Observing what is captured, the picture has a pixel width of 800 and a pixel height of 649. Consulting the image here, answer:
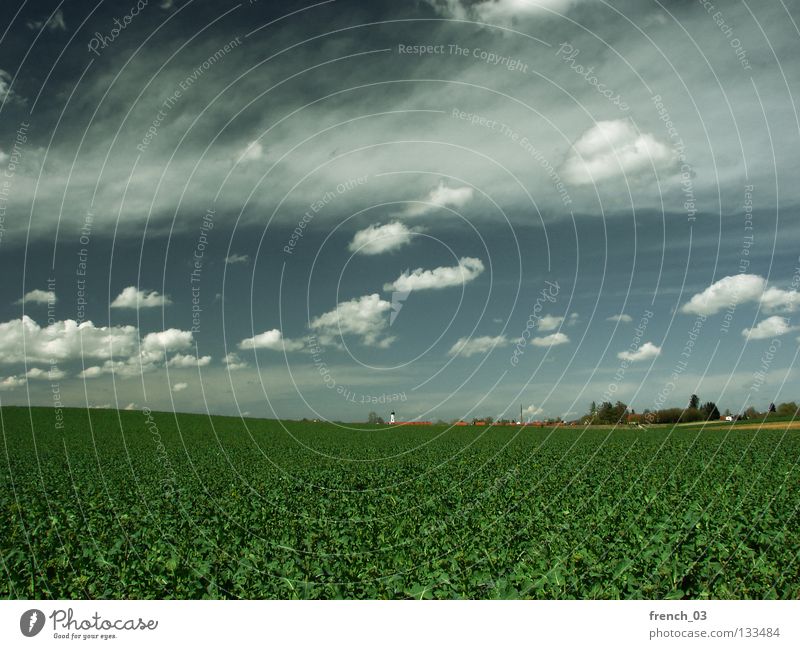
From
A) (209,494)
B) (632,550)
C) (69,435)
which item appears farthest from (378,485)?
(69,435)

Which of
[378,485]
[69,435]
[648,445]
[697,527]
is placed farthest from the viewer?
[69,435]

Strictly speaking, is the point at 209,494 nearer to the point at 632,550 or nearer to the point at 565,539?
the point at 565,539

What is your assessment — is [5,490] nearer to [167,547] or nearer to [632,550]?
[167,547]

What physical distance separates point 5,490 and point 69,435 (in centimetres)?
4758

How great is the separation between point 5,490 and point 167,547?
17.1m

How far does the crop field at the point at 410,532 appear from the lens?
1210 centimetres

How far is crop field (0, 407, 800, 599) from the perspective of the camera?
12.1 meters

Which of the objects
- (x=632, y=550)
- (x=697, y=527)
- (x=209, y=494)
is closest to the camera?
(x=632, y=550)

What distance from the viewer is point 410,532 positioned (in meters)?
17.2

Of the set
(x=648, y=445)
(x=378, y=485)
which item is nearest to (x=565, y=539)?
(x=378, y=485)

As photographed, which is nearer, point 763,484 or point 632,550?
point 632,550

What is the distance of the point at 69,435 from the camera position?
7019cm

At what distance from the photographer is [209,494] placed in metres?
25.8
